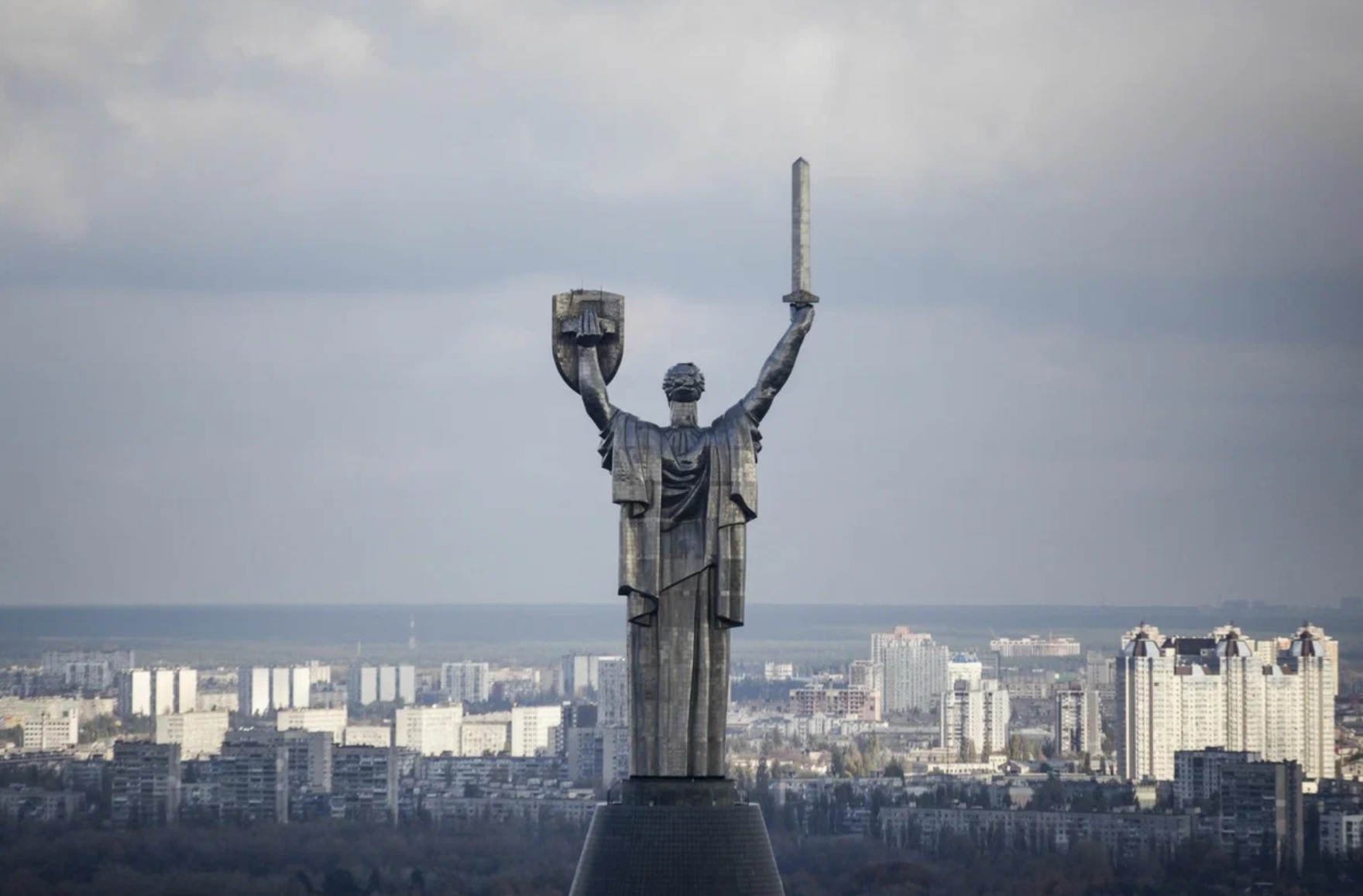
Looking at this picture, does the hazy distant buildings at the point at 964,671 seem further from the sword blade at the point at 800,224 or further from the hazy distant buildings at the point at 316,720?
the sword blade at the point at 800,224

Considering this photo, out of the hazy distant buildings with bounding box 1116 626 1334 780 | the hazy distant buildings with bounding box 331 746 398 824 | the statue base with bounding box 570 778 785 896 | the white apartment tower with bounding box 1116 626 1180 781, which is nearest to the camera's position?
the statue base with bounding box 570 778 785 896

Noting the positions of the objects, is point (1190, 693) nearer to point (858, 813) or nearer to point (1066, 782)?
point (1066, 782)

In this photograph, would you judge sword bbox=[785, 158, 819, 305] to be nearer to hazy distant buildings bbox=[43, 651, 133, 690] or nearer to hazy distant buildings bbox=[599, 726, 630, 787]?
hazy distant buildings bbox=[43, 651, 133, 690]

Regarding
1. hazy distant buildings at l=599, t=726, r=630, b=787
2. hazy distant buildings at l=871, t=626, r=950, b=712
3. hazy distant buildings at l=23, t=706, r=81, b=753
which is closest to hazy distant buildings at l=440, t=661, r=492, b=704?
hazy distant buildings at l=599, t=726, r=630, b=787

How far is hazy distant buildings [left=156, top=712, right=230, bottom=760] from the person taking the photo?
77062 millimetres

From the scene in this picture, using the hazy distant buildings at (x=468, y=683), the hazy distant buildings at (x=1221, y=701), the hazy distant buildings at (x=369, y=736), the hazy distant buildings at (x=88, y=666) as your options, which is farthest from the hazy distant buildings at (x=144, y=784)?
the hazy distant buildings at (x=1221, y=701)

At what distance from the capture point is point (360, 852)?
69188 millimetres

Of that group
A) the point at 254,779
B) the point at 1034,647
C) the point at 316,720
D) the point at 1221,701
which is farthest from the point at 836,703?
the point at 254,779

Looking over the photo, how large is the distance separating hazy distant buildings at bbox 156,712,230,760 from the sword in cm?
5099

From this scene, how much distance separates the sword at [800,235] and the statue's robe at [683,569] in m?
1.04

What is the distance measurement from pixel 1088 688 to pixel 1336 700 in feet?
44.8

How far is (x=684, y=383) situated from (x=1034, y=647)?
199 feet

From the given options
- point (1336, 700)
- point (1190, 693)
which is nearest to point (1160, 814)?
point (1336, 700)

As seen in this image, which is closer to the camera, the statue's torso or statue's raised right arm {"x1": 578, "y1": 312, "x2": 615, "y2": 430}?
the statue's torso
